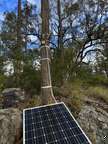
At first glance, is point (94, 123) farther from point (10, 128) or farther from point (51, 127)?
point (10, 128)

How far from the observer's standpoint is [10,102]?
8.09m

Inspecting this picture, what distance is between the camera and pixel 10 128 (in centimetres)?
595

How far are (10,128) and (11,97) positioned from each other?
2.34 metres

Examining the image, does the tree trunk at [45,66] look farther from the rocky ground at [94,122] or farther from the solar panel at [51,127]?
the rocky ground at [94,122]

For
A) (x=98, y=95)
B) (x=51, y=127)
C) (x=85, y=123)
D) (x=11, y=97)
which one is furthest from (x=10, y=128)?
(x=98, y=95)

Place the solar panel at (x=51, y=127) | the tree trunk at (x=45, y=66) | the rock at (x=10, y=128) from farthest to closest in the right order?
1. the tree trunk at (x=45, y=66)
2. the rock at (x=10, y=128)
3. the solar panel at (x=51, y=127)

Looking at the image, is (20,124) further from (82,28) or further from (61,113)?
(82,28)

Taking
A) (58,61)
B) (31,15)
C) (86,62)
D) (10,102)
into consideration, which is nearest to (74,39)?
(86,62)

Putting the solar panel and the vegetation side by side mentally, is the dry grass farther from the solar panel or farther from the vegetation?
the solar panel

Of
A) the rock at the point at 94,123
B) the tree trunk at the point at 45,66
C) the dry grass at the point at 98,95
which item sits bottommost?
the rock at the point at 94,123

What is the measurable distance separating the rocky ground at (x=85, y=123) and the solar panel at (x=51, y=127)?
391mm

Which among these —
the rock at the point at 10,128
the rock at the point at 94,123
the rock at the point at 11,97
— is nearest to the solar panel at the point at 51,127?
the rock at the point at 10,128

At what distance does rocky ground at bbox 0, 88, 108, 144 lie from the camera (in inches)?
231

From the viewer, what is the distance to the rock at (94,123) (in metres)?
6.42
